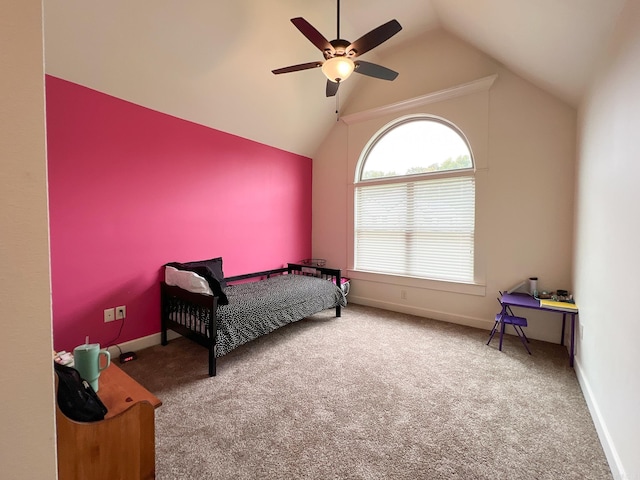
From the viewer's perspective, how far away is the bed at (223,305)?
2281mm

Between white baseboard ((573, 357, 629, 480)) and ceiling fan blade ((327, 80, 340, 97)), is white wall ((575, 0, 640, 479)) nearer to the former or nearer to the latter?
white baseboard ((573, 357, 629, 480))

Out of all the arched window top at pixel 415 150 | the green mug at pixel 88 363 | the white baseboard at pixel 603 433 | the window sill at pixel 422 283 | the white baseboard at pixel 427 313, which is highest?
the arched window top at pixel 415 150

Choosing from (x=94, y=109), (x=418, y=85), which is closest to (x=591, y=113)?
(x=418, y=85)

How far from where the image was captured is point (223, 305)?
239cm

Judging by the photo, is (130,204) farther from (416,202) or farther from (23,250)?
(416,202)

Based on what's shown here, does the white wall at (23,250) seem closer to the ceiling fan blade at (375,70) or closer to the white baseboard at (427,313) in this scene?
the ceiling fan blade at (375,70)

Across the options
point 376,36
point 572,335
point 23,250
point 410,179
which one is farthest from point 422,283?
point 23,250

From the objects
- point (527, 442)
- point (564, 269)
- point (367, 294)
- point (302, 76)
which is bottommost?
point (527, 442)

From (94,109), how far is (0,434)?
2746 mm

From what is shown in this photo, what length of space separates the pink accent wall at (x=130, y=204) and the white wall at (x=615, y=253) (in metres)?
3.36

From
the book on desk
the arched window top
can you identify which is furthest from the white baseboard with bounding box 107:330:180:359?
the book on desk

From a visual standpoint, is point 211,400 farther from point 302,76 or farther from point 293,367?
point 302,76

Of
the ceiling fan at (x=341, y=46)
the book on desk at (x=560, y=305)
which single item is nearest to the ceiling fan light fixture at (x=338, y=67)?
the ceiling fan at (x=341, y=46)

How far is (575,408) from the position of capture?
184 centimetres
